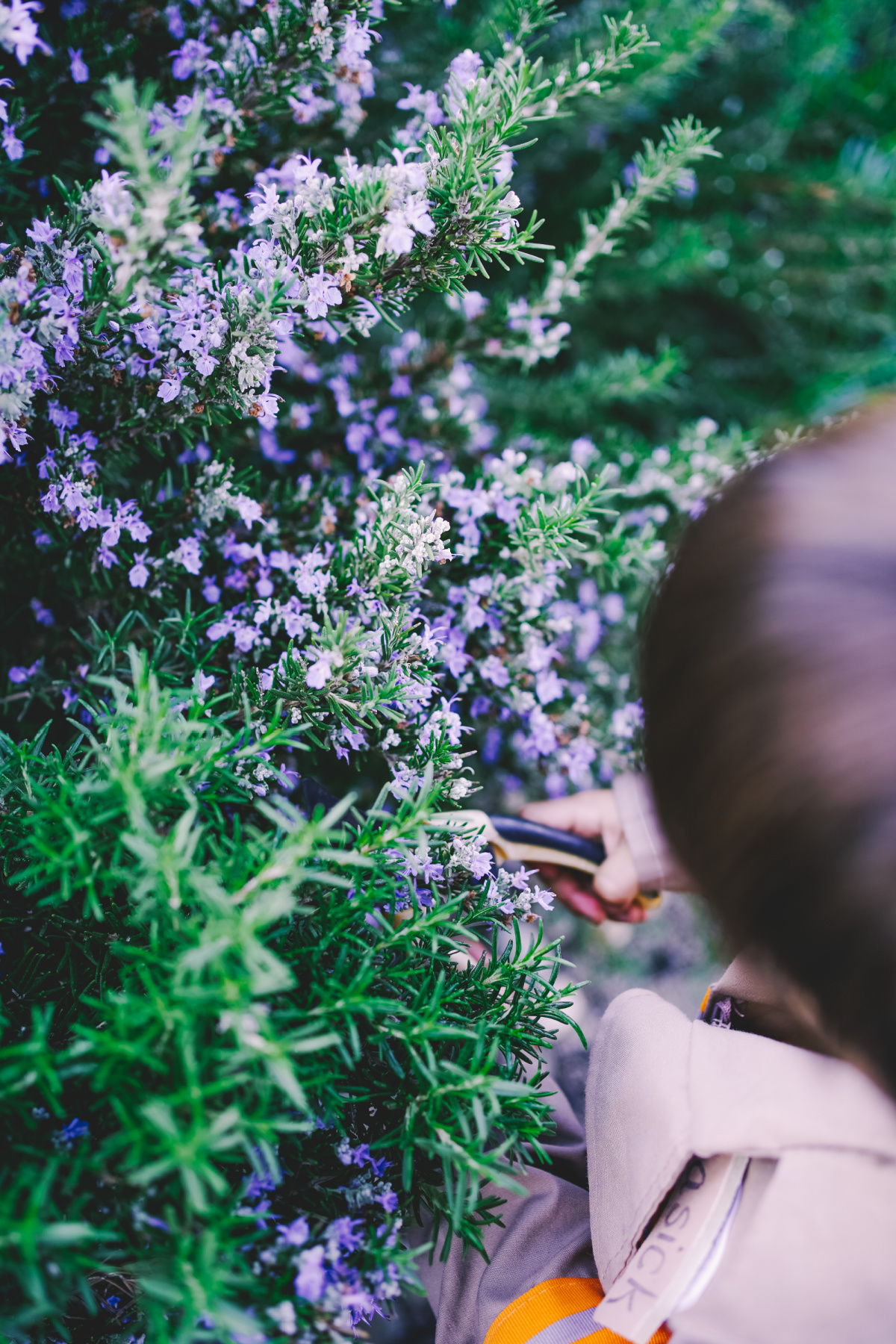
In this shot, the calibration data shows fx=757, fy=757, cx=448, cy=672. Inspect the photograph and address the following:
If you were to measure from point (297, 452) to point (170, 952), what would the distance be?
127 cm

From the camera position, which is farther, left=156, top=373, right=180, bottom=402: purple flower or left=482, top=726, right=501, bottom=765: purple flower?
left=482, top=726, right=501, bottom=765: purple flower

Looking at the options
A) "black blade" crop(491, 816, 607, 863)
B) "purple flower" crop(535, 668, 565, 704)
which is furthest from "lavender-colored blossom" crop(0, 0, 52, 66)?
"black blade" crop(491, 816, 607, 863)

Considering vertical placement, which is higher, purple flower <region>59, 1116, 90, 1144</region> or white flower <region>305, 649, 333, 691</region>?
white flower <region>305, 649, 333, 691</region>

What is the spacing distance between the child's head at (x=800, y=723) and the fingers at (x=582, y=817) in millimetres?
766

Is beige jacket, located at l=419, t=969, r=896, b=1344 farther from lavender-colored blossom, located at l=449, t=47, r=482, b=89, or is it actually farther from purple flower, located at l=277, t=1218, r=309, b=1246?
lavender-colored blossom, located at l=449, t=47, r=482, b=89

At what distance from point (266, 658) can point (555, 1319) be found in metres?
1.03

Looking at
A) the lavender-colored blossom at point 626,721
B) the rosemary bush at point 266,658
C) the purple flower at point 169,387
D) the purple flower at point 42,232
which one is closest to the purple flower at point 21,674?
the rosemary bush at point 266,658

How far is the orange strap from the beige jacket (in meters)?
0.02

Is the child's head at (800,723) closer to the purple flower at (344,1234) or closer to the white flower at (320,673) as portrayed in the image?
the white flower at (320,673)

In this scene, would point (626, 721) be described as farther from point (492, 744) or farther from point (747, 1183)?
point (747, 1183)

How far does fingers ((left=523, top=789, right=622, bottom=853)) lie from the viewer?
1.63m

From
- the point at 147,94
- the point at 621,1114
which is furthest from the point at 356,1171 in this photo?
the point at 147,94

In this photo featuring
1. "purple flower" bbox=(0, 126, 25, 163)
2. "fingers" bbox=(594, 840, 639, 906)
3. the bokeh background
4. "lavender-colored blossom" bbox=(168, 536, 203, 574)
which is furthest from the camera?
the bokeh background

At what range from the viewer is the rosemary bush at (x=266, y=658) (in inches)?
30.6
